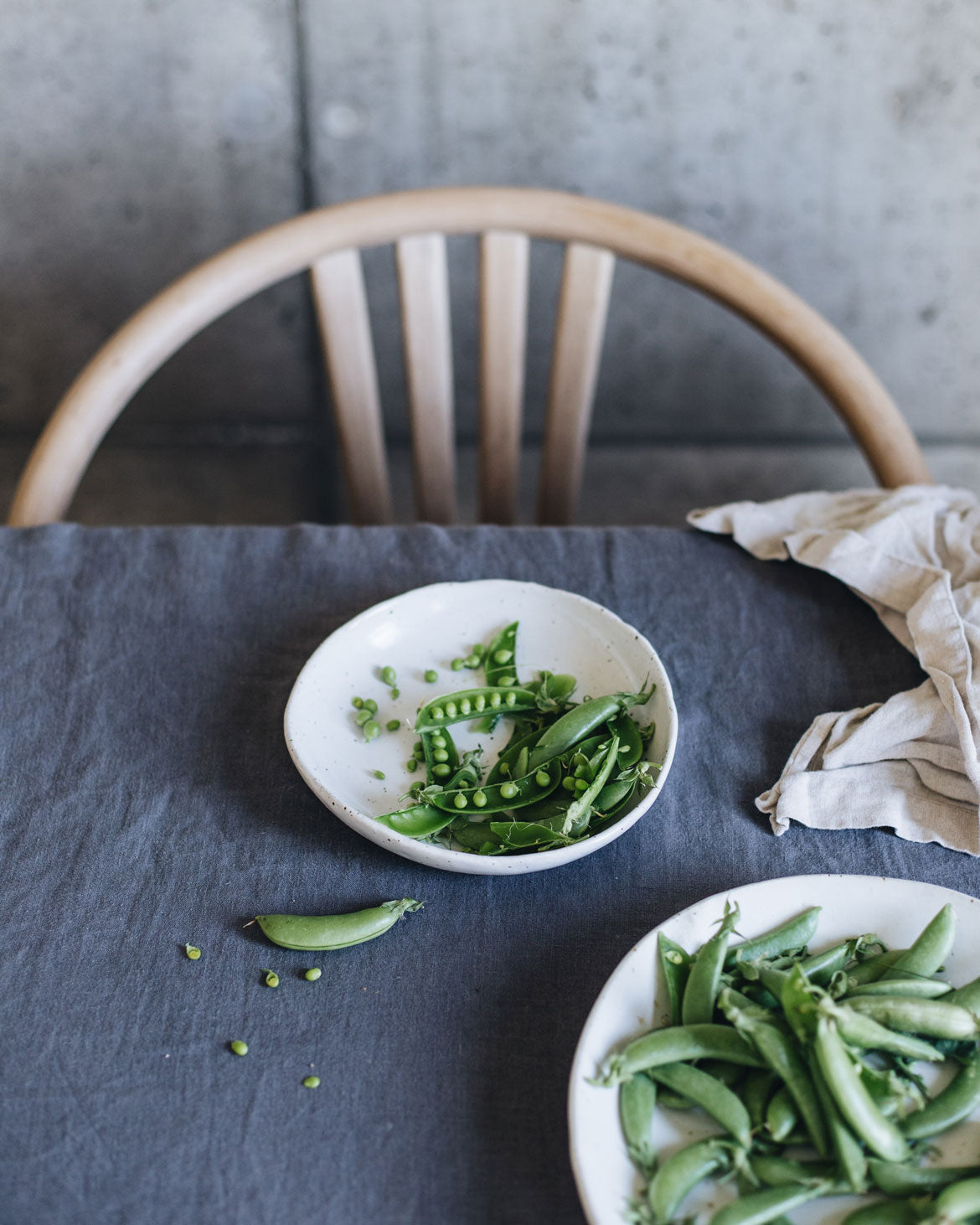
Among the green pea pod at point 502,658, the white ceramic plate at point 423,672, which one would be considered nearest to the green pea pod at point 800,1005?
the white ceramic plate at point 423,672

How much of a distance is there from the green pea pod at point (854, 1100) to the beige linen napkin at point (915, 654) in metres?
0.32

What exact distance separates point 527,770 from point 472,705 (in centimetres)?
11

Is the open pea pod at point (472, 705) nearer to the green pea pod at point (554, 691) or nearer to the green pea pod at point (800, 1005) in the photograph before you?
the green pea pod at point (554, 691)

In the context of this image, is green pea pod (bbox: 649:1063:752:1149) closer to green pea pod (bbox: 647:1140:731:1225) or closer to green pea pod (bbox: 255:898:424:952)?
green pea pod (bbox: 647:1140:731:1225)

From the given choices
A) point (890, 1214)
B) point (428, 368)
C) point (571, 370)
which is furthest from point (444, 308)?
point (890, 1214)

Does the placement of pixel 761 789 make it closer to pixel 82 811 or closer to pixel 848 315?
pixel 82 811

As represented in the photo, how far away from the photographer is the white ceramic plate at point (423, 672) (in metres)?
0.96

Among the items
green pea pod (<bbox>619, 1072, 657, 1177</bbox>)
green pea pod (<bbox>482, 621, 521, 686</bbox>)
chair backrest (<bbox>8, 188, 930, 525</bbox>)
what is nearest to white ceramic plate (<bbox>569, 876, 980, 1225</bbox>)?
green pea pod (<bbox>619, 1072, 657, 1177</bbox>)

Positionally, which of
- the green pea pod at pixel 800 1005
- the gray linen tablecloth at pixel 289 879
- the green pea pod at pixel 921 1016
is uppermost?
the green pea pod at pixel 800 1005

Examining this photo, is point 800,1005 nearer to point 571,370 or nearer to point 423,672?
point 423,672

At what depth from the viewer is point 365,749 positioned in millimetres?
1037

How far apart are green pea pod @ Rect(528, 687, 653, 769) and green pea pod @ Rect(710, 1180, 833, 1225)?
43 cm

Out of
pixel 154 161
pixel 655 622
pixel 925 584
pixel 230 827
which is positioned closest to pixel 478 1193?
pixel 230 827

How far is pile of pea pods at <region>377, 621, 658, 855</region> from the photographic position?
0.92m
